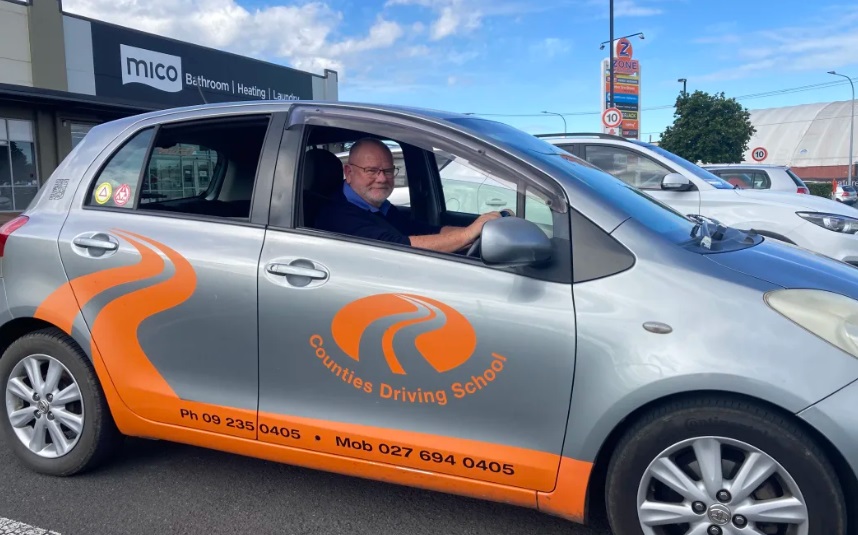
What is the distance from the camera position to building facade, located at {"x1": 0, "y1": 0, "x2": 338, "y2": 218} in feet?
59.6

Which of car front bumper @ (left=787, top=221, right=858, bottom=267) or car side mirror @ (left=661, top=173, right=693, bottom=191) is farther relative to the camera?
car side mirror @ (left=661, top=173, right=693, bottom=191)

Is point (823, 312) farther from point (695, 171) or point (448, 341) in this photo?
point (695, 171)

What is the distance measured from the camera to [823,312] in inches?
89.7

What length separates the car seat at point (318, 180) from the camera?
→ 3.02 meters

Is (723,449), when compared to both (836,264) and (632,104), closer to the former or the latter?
(836,264)

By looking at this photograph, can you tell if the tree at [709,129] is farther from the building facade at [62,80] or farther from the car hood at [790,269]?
the car hood at [790,269]

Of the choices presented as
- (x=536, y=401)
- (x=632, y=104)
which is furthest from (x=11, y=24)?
(x=632, y=104)

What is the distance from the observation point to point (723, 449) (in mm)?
2256

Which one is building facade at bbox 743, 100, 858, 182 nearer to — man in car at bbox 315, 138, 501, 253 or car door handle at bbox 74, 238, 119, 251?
man in car at bbox 315, 138, 501, 253

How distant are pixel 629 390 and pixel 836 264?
4.23 feet

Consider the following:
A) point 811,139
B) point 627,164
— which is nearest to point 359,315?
point 627,164

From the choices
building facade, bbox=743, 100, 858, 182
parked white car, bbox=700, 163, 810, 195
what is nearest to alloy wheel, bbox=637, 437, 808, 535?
parked white car, bbox=700, 163, 810, 195

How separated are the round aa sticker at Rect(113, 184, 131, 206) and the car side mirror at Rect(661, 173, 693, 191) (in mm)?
5020

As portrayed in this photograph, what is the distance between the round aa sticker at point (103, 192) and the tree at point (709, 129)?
33434 millimetres
